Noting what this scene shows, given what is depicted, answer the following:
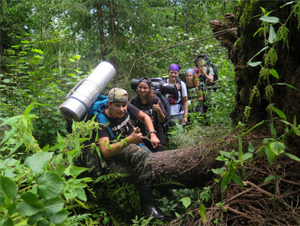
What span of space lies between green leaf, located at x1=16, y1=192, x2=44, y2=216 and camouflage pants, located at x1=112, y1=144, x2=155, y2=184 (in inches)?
107

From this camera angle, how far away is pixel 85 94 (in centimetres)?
409

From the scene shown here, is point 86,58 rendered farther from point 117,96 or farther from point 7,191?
point 7,191

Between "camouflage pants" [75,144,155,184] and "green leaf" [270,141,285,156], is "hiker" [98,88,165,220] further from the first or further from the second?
"green leaf" [270,141,285,156]

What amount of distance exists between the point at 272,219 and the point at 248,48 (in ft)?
6.14

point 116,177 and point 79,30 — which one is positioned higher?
point 79,30

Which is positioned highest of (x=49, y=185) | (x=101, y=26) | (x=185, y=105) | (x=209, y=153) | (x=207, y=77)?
(x=101, y=26)

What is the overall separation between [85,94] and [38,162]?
2.69m

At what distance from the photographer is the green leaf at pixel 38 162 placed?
145cm

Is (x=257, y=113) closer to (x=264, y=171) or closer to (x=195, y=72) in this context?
(x=264, y=171)

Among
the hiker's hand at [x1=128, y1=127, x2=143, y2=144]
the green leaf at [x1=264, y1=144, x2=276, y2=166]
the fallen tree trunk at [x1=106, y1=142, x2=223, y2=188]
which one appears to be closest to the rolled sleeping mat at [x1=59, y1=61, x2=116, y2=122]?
the hiker's hand at [x1=128, y1=127, x2=143, y2=144]

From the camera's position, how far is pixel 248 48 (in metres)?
3.18

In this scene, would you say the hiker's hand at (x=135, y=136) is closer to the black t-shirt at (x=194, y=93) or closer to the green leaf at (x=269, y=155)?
the green leaf at (x=269, y=155)

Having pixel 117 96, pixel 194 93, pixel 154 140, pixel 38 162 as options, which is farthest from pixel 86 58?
pixel 38 162

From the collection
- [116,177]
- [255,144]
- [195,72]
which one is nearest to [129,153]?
[116,177]
